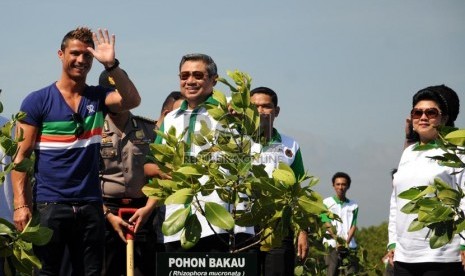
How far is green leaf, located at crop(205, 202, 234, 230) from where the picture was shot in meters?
6.28

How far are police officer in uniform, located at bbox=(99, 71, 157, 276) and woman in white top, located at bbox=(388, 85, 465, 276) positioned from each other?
209 cm

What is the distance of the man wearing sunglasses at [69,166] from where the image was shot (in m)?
7.88

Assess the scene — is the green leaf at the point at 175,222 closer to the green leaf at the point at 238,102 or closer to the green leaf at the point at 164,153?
the green leaf at the point at 164,153

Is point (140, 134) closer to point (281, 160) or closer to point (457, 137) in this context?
point (281, 160)

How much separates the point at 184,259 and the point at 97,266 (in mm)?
1745

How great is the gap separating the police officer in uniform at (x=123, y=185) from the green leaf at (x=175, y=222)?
9.38ft

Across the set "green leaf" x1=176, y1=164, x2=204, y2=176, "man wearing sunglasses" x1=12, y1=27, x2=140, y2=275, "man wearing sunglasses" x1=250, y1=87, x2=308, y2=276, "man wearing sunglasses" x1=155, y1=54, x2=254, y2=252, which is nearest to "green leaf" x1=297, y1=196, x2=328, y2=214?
"green leaf" x1=176, y1=164, x2=204, y2=176

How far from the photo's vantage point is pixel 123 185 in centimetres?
934

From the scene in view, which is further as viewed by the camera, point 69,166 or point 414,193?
point 69,166

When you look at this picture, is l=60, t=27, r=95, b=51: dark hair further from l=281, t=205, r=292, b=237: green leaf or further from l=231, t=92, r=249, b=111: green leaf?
l=281, t=205, r=292, b=237: green leaf

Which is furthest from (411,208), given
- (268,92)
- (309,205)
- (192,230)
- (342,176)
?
(342,176)

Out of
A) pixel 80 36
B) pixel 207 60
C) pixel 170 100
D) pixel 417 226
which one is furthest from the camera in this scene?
pixel 170 100

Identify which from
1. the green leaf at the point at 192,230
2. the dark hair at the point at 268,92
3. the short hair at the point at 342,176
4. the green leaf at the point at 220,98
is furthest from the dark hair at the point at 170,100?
the short hair at the point at 342,176

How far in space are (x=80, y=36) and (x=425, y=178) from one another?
100 inches
